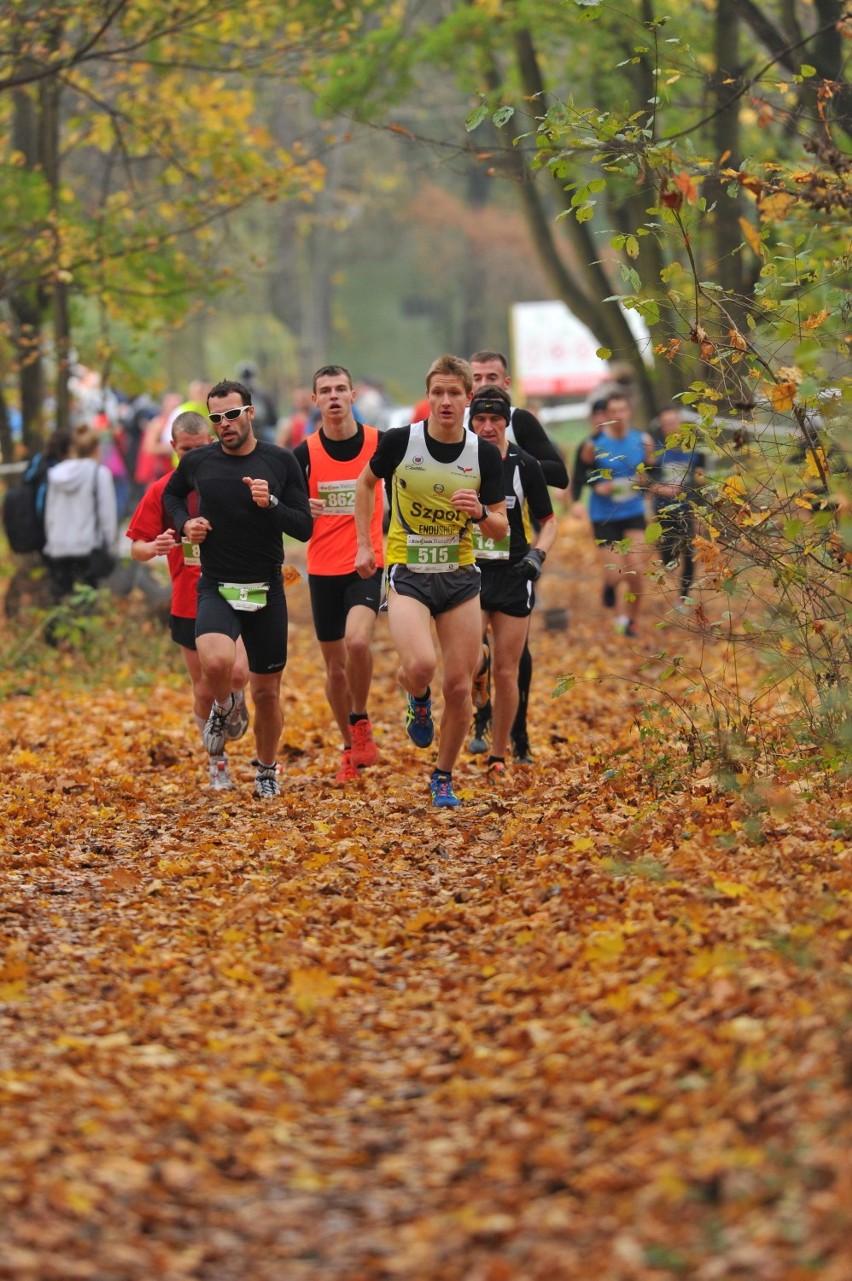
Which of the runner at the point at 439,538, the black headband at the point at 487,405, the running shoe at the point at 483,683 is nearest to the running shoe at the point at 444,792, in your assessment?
the runner at the point at 439,538

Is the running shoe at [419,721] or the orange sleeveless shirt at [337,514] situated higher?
the orange sleeveless shirt at [337,514]

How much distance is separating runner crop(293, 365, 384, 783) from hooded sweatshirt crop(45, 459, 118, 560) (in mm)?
5416

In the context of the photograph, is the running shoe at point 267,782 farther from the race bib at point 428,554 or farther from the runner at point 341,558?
the race bib at point 428,554

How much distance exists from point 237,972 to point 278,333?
5665cm

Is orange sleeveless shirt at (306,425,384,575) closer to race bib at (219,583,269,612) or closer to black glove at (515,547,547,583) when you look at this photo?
race bib at (219,583,269,612)

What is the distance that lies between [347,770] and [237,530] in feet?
5.89

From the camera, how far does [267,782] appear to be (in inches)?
415

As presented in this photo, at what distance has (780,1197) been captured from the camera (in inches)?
174

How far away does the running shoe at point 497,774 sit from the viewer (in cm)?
1068

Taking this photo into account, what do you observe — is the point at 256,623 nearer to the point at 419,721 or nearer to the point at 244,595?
the point at 244,595

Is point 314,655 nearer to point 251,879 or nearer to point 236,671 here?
point 236,671

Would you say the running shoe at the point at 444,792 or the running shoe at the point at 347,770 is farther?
the running shoe at the point at 347,770

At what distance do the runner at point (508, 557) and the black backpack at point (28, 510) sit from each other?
6652 millimetres

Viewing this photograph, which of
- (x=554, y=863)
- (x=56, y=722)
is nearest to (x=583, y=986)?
(x=554, y=863)
